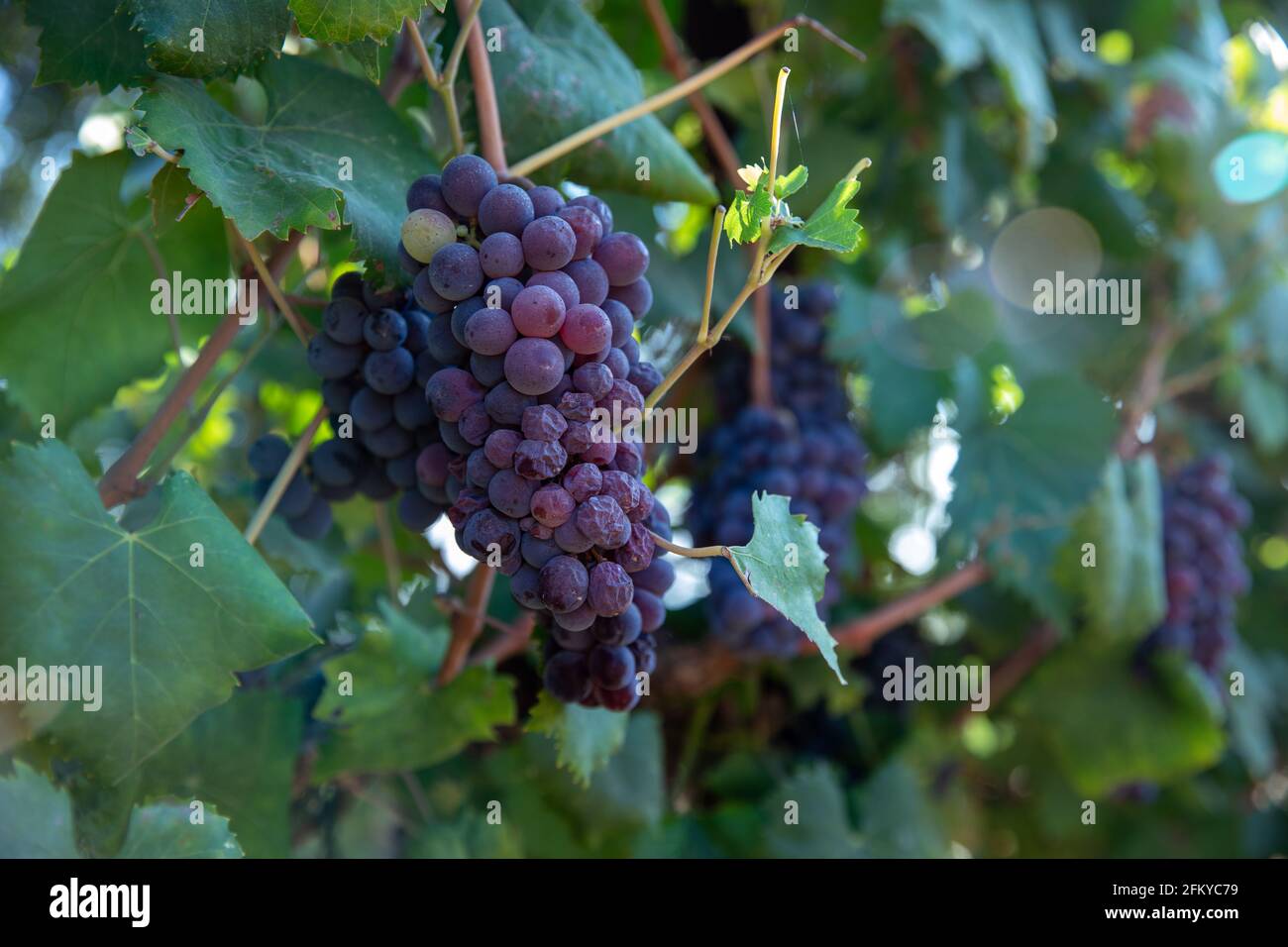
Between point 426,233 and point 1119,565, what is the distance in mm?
1468

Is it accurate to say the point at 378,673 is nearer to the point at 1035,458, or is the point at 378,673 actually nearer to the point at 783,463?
the point at 783,463

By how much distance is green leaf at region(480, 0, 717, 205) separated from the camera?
1.09m

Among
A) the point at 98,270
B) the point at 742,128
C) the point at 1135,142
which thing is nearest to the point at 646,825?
the point at 98,270

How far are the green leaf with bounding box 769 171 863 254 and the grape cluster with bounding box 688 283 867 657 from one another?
0.82 m

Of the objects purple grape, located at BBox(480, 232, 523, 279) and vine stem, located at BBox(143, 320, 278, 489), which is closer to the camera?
purple grape, located at BBox(480, 232, 523, 279)

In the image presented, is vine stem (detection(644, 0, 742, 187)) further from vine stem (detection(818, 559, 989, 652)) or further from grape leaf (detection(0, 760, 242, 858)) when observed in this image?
grape leaf (detection(0, 760, 242, 858))

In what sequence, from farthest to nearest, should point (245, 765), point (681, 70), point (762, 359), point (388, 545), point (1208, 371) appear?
point (1208, 371) < point (762, 359) < point (681, 70) < point (388, 545) < point (245, 765)

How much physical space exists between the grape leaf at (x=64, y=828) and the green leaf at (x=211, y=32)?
2.12 ft

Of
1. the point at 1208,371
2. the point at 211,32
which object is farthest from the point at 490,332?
the point at 1208,371

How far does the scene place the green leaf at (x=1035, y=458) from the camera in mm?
1898

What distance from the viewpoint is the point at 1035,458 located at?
1966 mm

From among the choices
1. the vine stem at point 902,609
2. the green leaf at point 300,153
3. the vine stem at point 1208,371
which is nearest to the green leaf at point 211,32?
the green leaf at point 300,153

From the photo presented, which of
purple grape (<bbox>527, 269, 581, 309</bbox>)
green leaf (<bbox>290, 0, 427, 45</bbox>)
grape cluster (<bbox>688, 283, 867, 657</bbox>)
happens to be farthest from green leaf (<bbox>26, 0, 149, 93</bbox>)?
grape cluster (<bbox>688, 283, 867, 657</bbox>)

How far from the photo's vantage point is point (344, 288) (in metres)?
1.04
